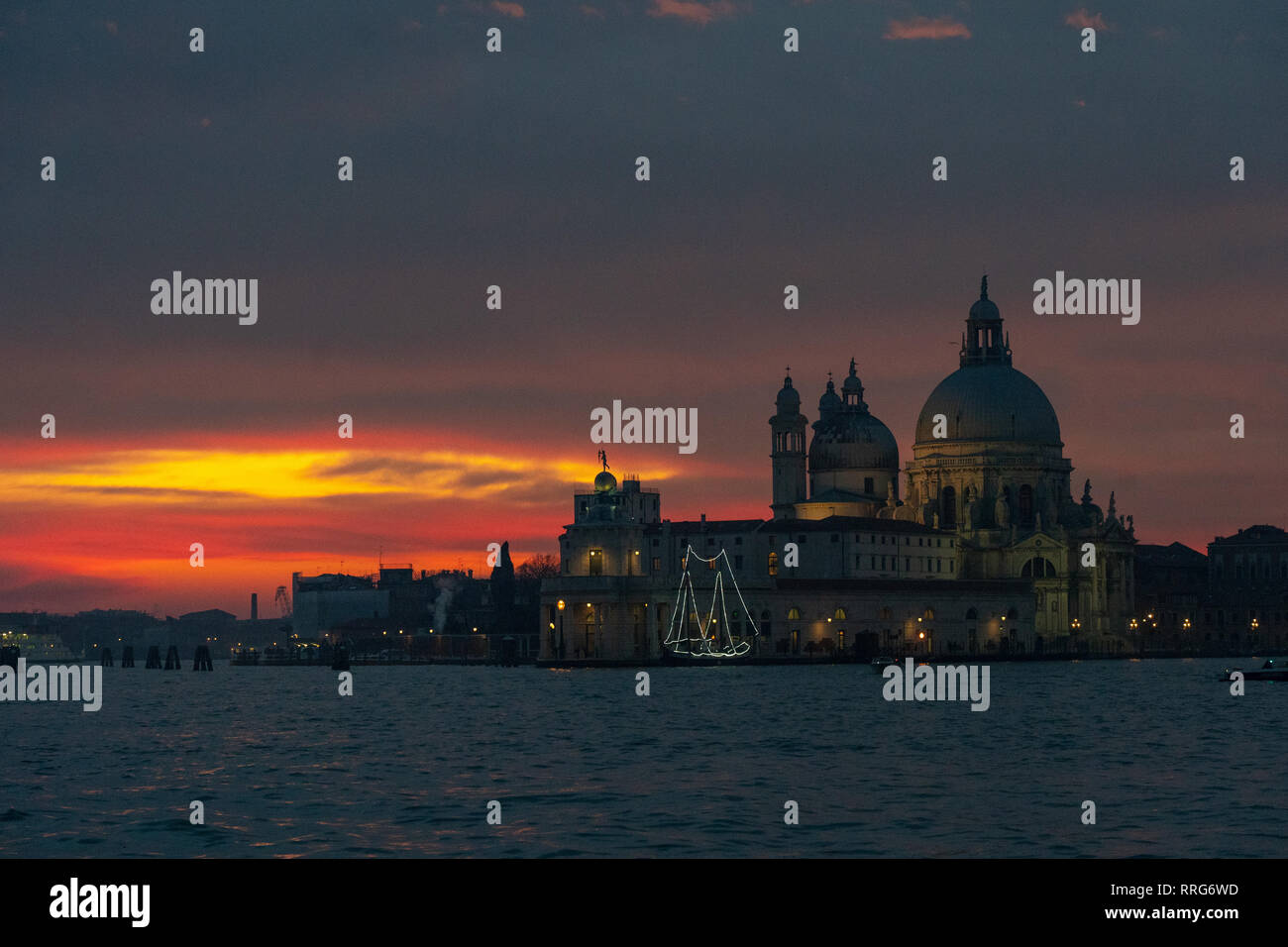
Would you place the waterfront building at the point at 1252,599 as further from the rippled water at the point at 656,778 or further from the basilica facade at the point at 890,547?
the rippled water at the point at 656,778

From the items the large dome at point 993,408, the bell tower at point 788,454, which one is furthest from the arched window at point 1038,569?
the bell tower at point 788,454

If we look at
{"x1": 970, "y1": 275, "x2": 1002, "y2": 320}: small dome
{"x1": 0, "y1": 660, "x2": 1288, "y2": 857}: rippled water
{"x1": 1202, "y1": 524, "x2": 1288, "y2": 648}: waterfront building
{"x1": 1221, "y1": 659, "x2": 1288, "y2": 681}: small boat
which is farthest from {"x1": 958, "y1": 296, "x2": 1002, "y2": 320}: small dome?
{"x1": 0, "y1": 660, "x2": 1288, "y2": 857}: rippled water

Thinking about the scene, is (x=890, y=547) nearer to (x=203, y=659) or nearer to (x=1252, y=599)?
(x=1252, y=599)

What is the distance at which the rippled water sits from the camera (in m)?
28.4

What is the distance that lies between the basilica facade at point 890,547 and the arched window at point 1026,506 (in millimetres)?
105

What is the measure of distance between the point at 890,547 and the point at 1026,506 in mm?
17497

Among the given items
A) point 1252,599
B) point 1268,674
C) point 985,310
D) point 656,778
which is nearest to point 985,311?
point 985,310

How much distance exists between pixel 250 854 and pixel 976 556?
12475 centimetres

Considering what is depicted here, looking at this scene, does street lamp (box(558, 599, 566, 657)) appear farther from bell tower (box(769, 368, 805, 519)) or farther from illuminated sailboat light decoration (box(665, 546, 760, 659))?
bell tower (box(769, 368, 805, 519))

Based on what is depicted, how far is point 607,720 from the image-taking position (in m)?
61.0

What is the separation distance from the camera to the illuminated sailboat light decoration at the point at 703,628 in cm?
12356
